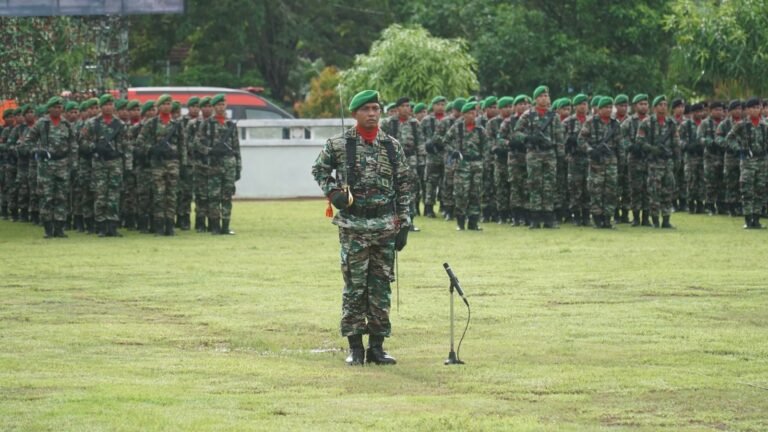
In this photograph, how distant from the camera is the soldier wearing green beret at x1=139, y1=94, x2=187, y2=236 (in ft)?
83.9

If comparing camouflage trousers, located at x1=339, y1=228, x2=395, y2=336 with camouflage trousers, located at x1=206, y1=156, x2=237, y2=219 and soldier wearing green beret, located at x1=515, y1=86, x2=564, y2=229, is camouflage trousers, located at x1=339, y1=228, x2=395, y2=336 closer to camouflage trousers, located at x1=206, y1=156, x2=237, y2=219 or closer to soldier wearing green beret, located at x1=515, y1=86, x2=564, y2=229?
soldier wearing green beret, located at x1=515, y1=86, x2=564, y2=229

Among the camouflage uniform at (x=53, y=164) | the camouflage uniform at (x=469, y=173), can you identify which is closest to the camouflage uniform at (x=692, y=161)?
the camouflage uniform at (x=469, y=173)

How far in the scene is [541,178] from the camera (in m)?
26.0

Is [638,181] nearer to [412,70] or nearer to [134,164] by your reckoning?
[134,164]

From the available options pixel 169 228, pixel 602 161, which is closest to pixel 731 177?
pixel 602 161

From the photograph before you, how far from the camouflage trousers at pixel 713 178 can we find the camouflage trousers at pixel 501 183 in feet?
14.1

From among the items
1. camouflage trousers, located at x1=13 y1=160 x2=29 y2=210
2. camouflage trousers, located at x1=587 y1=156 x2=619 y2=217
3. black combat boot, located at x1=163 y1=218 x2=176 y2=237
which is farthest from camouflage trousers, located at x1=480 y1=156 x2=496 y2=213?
camouflage trousers, located at x1=13 y1=160 x2=29 y2=210

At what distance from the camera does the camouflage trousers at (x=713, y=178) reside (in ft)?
97.3

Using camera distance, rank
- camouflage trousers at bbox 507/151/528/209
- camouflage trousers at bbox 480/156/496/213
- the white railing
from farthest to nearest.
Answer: the white railing
camouflage trousers at bbox 480/156/496/213
camouflage trousers at bbox 507/151/528/209

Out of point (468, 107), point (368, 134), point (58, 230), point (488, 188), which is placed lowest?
point (58, 230)

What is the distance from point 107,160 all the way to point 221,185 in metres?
1.93

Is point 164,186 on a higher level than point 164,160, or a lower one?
lower

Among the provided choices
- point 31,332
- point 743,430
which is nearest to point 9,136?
point 31,332

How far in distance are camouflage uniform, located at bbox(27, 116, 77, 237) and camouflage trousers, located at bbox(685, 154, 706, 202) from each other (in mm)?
11803
